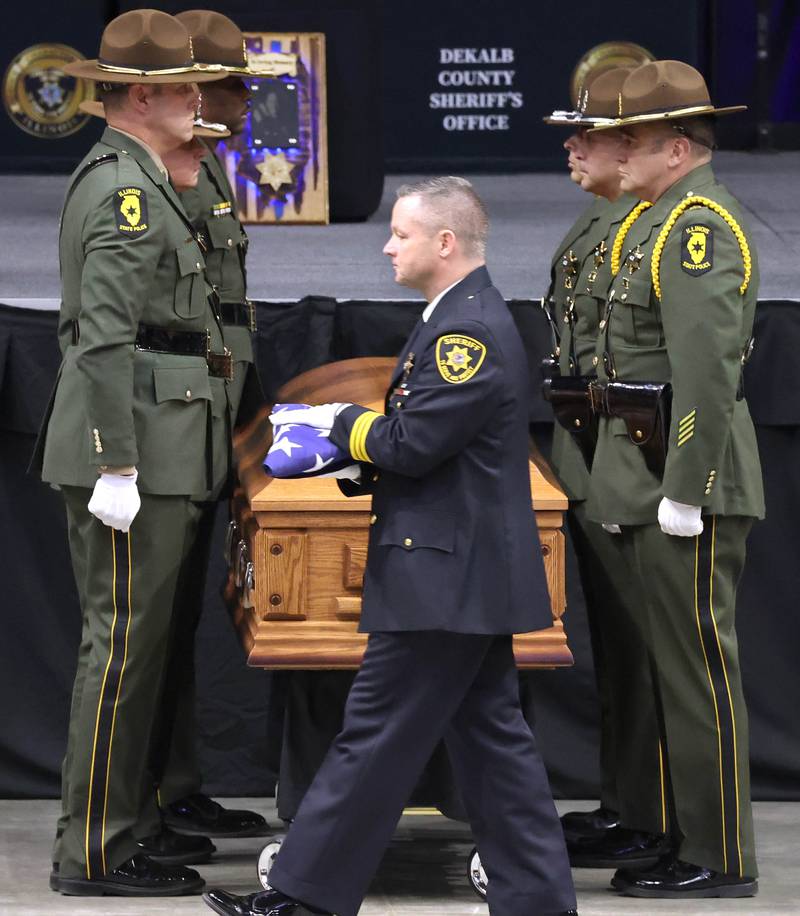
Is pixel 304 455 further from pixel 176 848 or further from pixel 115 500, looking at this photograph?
pixel 176 848

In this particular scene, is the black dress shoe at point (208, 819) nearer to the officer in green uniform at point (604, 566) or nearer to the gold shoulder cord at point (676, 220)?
the officer in green uniform at point (604, 566)

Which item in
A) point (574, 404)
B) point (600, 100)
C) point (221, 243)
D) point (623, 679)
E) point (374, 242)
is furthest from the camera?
point (374, 242)

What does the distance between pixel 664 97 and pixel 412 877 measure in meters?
1.75

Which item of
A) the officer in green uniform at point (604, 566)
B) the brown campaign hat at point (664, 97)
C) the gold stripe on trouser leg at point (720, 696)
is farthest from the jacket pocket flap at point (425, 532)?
the brown campaign hat at point (664, 97)

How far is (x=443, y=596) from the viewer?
146 inches

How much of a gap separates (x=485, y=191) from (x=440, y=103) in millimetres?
1475

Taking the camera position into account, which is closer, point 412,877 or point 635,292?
point 635,292

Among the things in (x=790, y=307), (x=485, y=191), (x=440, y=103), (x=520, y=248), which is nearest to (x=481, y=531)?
(x=790, y=307)

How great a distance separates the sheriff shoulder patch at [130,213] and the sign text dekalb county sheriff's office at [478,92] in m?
6.09

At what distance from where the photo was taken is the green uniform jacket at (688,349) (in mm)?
4051

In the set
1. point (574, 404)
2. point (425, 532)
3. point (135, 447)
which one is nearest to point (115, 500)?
point (135, 447)

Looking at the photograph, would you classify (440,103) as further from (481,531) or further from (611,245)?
(481,531)

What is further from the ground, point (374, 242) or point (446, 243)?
point (446, 243)

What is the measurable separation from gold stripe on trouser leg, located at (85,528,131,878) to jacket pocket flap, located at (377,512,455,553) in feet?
2.39
